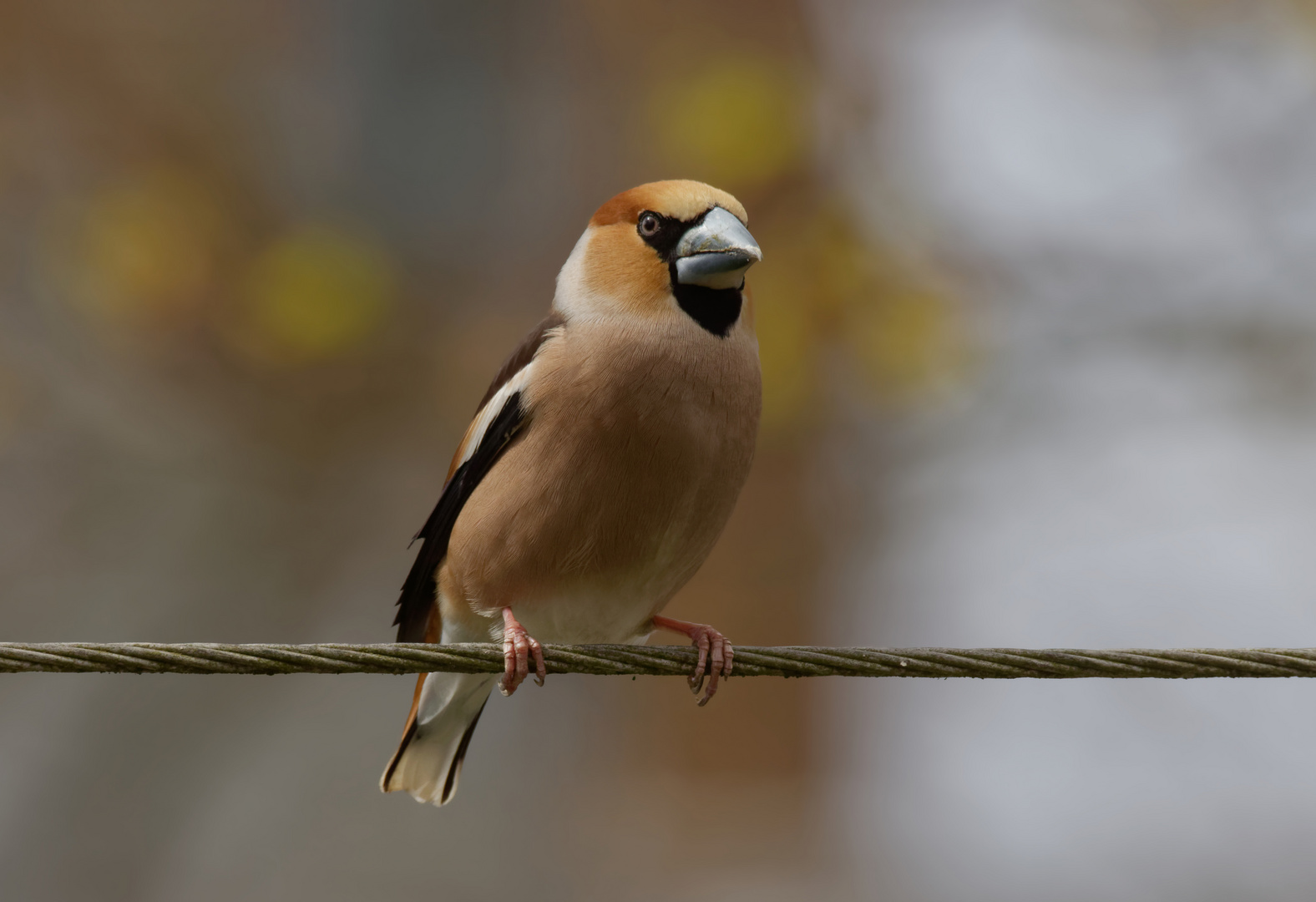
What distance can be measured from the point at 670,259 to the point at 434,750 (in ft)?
5.21

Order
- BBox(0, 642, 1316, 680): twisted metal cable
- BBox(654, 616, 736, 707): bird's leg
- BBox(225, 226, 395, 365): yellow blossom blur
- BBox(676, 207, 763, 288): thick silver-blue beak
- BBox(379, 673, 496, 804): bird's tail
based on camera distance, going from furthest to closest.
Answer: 1. BBox(225, 226, 395, 365): yellow blossom blur
2. BBox(379, 673, 496, 804): bird's tail
3. BBox(676, 207, 763, 288): thick silver-blue beak
4. BBox(654, 616, 736, 707): bird's leg
5. BBox(0, 642, 1316, 680): twisted metal cable

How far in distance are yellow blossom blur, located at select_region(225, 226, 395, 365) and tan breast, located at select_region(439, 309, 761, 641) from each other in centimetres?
412

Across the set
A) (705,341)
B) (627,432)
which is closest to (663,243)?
(705,341)

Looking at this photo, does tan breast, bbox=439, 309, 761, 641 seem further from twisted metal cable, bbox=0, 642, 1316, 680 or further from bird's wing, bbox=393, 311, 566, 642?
twisted metal cable, bbox=0, 642, 1316, 680

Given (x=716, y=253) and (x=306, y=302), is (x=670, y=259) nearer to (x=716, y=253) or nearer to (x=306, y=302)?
(x=716, y=253)

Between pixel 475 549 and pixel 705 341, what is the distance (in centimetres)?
75

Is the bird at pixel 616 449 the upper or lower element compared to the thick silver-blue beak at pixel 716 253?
lower

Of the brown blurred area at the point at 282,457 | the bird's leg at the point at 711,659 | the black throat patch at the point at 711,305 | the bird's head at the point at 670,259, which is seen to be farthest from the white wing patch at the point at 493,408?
the brown blurred area at the point at 282,457

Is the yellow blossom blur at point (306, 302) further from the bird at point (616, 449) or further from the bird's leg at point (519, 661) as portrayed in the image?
the bird's leg at point (519, 661)

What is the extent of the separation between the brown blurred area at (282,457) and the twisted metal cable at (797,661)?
4.40 metres

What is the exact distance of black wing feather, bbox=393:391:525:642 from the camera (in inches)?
118

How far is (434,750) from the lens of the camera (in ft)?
11.7

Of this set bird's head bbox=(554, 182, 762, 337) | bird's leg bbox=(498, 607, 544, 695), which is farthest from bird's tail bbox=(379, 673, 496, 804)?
bird's head bbox=(554, 182, 762, 337)

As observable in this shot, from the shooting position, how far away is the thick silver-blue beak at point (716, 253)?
9.58 ft
